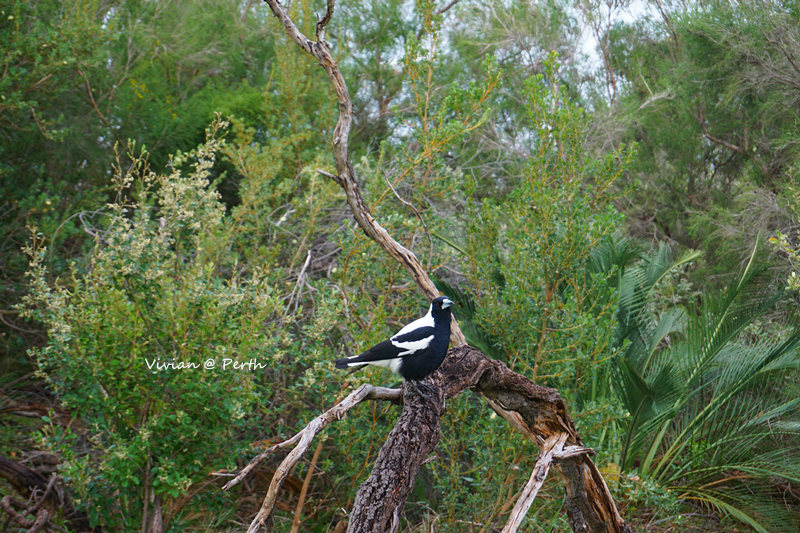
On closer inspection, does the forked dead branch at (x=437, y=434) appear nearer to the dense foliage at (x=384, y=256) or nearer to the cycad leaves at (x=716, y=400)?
the dense foliage at (x=384, y=256)

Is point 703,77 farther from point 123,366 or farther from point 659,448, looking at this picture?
point 123,366

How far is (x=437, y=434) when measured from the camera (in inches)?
89.8

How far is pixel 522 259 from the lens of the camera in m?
3.80

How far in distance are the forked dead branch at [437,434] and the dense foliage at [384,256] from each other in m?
0.87

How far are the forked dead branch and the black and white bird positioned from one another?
0.08 m

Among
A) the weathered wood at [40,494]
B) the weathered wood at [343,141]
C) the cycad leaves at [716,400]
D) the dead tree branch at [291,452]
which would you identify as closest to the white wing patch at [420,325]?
the dead tree branch at [291,452]

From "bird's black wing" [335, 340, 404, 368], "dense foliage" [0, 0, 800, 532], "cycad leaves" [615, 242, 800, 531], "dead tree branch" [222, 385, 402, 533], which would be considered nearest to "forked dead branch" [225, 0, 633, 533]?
"dead tree branch" [222, 385, 402, 533]

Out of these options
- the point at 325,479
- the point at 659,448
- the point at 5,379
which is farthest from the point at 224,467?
the point at 659,448

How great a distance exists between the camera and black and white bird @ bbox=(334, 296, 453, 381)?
244cm

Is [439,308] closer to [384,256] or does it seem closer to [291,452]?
[291,452]

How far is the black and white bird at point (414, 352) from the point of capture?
96.0 inches

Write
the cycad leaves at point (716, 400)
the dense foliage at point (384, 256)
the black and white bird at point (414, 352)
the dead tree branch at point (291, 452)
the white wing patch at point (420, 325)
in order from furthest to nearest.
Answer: the cycad leaves at point (716, 400)
the dense foliage at point (384, 256)
the white wing patch at point (420, 325)
the black and white bird at point (414, 352)
the dead tree branch at point (291, 452)

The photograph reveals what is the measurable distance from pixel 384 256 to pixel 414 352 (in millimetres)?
1742

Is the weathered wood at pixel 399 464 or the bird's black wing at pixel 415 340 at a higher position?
the bird's black wing at pixel 415 340
